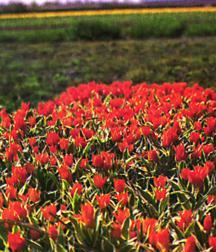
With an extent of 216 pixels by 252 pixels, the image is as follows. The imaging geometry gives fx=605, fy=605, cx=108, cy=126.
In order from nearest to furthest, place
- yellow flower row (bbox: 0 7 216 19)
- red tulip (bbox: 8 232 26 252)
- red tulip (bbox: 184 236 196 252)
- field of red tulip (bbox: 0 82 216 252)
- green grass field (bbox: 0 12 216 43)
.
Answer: red tulip (bbox: 184 236 196 252), red tulip (bbox: 8 232 26 252), field of red tulip (bbox: 0 82 216 252), green grass field (bbox: 0 12 216 43), yellow flower row (bbox: 0 7 216 19)

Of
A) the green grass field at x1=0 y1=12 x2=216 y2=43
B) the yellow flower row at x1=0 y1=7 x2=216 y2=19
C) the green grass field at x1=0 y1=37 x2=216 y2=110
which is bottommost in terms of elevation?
the green grass field at x1=0 y1=37 x2=216 y2=110

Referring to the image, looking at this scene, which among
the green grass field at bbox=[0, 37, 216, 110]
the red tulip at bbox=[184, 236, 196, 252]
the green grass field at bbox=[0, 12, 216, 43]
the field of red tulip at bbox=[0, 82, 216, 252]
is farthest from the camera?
the green grass field at bbox=[0, 12, 216, 43]

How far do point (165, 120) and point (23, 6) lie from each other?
2270 cm

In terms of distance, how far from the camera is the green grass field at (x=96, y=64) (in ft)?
38.0

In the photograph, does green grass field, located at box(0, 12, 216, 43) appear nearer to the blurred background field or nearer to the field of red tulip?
the blurred background field

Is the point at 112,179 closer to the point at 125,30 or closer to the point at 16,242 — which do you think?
the point at 16,242

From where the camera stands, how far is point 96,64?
1415 cm

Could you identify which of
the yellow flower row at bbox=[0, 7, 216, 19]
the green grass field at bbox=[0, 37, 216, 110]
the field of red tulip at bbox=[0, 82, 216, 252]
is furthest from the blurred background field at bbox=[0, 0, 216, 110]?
the field of red tulip at bbox=[0, 82, 216, 252]

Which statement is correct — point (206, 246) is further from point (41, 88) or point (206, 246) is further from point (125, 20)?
point (125, 20)

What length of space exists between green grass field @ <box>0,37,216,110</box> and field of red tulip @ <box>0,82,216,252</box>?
512 centimetres

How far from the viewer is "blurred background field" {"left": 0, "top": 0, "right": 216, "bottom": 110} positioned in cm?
1186

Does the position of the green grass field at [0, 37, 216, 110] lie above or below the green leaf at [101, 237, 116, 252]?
below

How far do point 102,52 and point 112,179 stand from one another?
1247cm

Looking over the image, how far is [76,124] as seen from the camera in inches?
196
